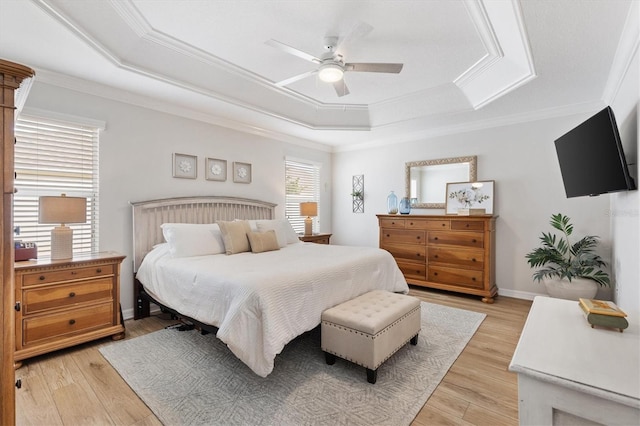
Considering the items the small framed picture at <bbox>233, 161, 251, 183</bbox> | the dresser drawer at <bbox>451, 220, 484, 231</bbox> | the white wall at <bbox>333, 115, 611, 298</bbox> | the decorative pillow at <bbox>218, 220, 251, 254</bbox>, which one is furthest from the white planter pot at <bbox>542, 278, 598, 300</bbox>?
the small framed picture at <bbox>233, 161, 251, 183</bbox>

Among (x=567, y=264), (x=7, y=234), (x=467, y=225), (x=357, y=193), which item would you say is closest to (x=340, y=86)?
(x=7, y=234)

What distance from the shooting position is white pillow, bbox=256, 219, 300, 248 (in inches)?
156

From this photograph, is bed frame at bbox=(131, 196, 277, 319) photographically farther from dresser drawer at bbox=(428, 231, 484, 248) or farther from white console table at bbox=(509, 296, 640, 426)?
dresser drawer at bbox=(428, 231, 484, 248)

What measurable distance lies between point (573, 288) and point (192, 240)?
4355mm

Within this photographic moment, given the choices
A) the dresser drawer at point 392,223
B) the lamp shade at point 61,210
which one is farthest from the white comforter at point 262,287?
the dresser drawer at point 392,223

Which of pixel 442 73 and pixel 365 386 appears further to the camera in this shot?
pixel 442 73

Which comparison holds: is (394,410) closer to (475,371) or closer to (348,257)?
(475,371)

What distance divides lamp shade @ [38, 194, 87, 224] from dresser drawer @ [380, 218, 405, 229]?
4.02 meters

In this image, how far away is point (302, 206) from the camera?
5.32m

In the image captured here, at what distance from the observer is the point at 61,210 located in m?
2.65

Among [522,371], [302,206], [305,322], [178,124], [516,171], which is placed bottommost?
[305,322]

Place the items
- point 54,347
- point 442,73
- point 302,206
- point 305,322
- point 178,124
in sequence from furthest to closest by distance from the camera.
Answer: point 302,206 < point 178,124 < point 442,73 < point 54,347 < point 305,322

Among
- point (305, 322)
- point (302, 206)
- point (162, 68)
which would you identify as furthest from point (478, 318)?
point (162, 68)

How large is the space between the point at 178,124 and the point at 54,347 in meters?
2.74
